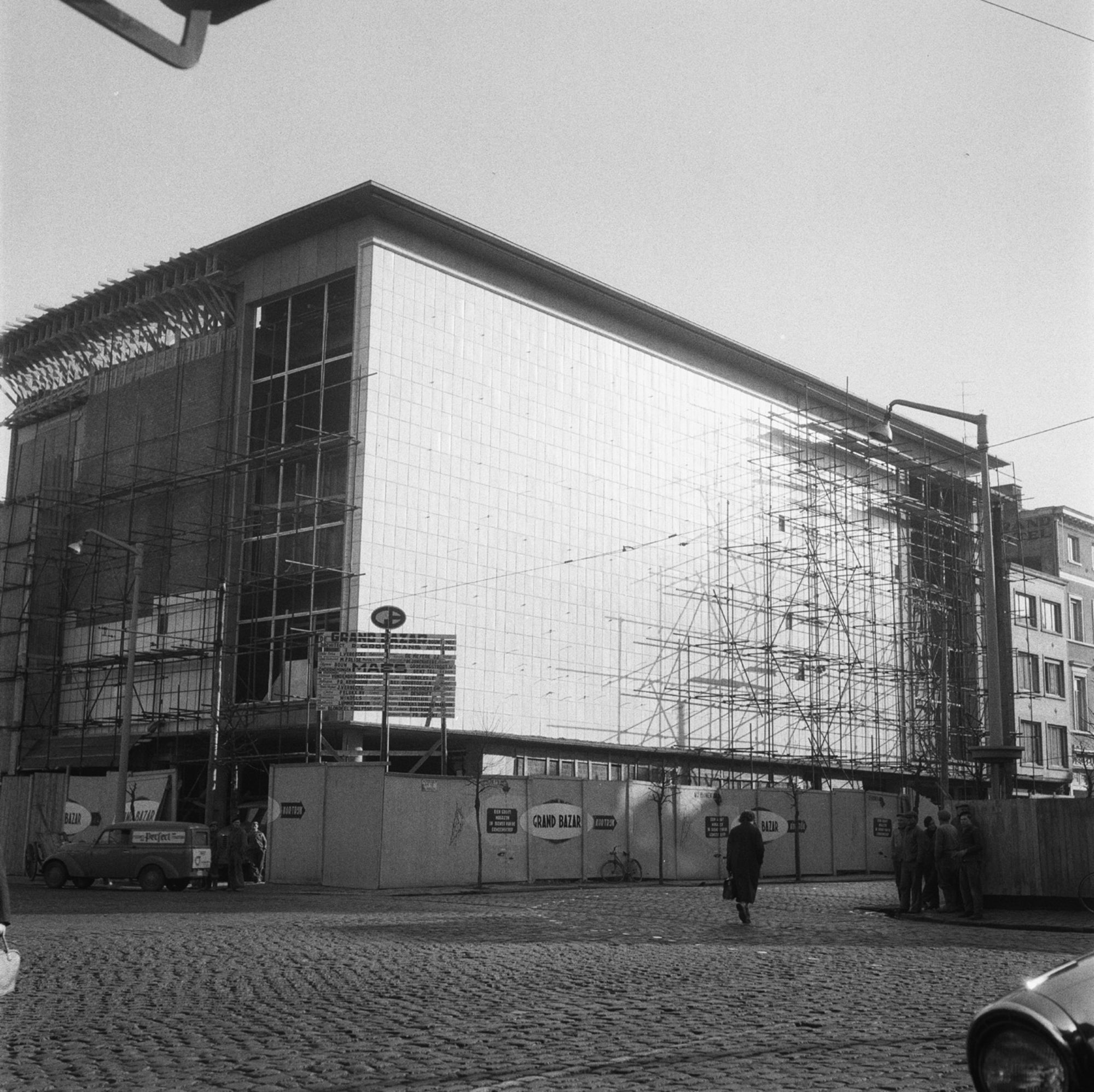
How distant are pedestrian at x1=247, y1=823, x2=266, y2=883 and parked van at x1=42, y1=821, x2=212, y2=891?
5.96ft

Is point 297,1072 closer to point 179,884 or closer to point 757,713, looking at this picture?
point 179,884

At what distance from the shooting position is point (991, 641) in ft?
82.6

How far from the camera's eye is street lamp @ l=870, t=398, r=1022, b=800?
24000mm

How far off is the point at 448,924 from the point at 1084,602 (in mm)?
60076

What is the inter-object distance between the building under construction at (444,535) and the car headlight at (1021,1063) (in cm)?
3419

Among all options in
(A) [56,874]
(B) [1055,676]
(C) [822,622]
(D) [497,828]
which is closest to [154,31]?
(D) [497,828]

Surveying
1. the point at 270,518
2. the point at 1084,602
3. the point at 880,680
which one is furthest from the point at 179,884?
the point at 1084,602

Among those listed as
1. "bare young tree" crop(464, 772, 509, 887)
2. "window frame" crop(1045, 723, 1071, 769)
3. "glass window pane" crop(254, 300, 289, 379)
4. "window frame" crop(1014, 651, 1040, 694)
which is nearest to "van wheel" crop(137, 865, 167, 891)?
"bare young tree" crop(464, 772, 509, 887)

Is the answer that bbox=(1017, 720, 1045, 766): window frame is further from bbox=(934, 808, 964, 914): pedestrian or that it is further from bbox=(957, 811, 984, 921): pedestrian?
bbox=(957, 811, 984, 921): pedestrian

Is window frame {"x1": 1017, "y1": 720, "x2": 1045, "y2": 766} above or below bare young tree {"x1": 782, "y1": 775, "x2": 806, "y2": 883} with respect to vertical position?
above

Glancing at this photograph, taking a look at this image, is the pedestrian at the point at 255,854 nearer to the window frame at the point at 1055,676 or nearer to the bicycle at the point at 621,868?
the bicycle at the point at 621,868

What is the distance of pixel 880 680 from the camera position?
60.2m

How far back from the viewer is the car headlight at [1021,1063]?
5.47 meters

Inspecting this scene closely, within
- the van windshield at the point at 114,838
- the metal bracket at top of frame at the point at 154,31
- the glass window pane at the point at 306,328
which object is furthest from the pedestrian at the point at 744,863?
the glass window pane at the point at 306,328
